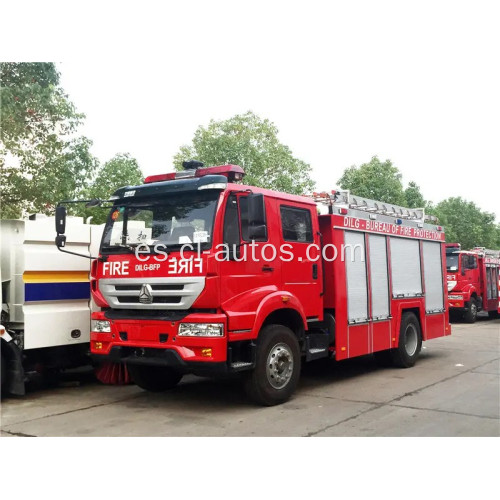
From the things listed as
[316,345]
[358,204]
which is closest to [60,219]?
[316,345]

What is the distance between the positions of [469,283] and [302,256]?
13.5 m

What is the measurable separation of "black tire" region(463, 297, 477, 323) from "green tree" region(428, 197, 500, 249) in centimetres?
2637

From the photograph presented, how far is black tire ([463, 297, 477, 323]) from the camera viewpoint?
18859 mm

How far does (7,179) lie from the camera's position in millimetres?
11312

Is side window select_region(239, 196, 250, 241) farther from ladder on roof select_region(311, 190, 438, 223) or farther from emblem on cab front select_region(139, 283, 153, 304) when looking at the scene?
ladder on roof select_region(311, 190, 438, 223)

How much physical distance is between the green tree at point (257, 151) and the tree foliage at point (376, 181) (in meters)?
4.80

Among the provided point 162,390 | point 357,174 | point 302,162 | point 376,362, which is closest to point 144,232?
point 162,390

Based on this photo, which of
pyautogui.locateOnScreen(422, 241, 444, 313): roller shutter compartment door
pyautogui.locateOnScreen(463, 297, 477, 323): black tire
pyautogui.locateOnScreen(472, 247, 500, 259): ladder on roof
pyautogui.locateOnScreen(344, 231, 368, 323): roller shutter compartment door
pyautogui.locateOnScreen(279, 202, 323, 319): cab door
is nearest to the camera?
pyautogui.locateOnScreen(279, 202, 323, 319): cab door

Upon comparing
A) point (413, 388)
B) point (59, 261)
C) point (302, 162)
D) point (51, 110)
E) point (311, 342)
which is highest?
point (302, 162)

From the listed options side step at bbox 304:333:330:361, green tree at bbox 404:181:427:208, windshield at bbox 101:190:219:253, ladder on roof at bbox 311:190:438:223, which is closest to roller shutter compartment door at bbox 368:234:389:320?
ladder on roof at bbox 311:190:438:223

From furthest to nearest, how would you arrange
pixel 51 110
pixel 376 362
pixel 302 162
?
pixel 302 162, pixel 51 110, pixel 376 362

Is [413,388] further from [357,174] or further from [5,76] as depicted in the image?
[357,174]

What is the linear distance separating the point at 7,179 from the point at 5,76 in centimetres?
213

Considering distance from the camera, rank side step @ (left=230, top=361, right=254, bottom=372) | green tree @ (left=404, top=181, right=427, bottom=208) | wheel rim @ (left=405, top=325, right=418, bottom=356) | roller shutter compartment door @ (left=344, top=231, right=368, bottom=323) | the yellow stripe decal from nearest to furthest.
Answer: side step @ (left=230, top=361, right=254, bottom=372) < the yellow stripe decal < roller shutter compartment door @ (left=344, top=231, right=368, bottom=323) < wheel rim @ (left=405, top=325, right=418, bottom=356) < green tree @ (left=404, top=181, right=427, bottom=208)
